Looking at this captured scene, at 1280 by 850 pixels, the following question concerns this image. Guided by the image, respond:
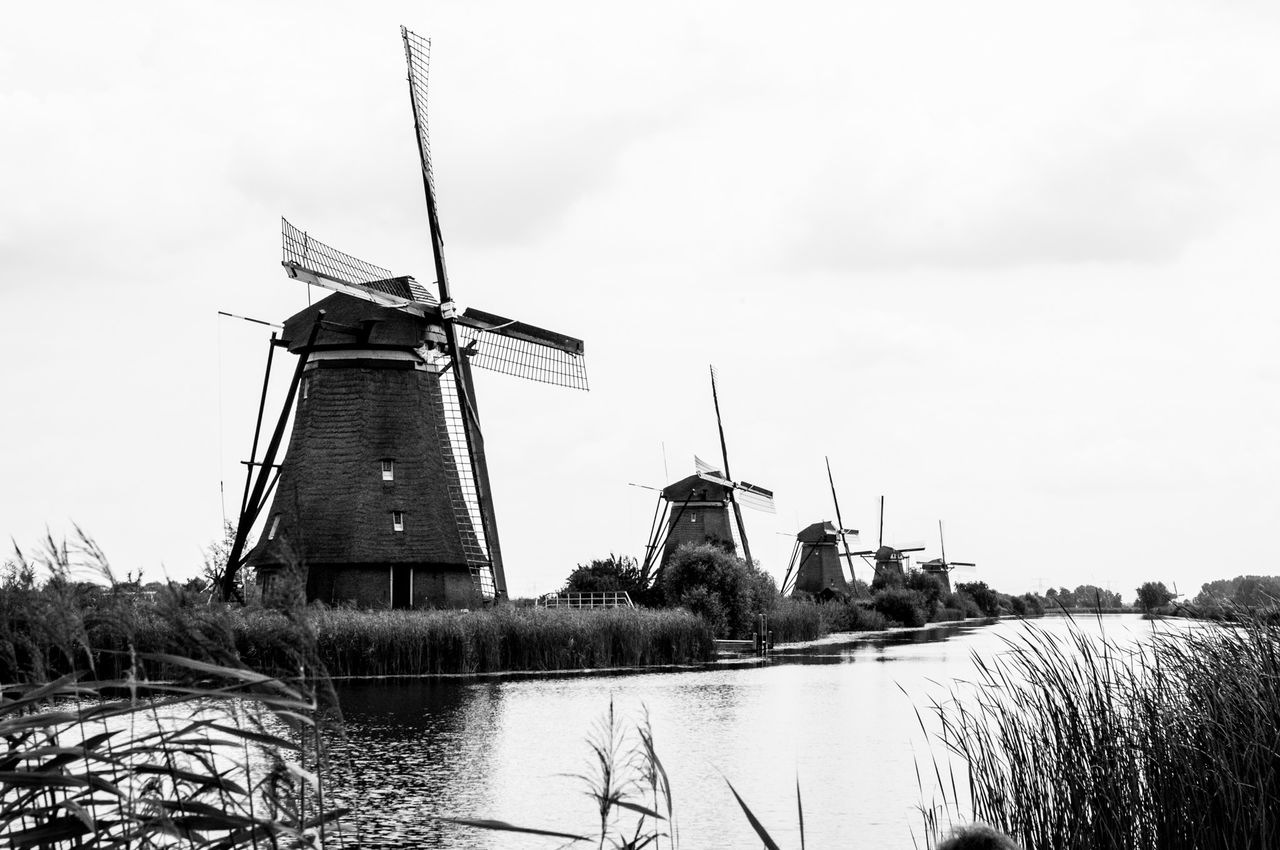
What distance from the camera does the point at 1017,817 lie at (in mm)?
7051

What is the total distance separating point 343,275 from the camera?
2786 cm

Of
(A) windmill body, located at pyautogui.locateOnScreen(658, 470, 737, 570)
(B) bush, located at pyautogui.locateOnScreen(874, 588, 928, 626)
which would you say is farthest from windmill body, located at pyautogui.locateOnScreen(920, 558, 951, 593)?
(A) windmill body, located at pyautogui.locateOnScreen(658, 470, 737, 570)

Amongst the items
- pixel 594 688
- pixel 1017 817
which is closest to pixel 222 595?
pixel 594 688

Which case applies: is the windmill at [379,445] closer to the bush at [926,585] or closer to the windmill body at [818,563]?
the windmill body at [818,563]

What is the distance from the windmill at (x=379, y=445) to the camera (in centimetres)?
2780

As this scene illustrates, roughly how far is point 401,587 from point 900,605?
43.0 m

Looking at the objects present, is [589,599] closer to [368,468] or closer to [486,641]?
[486,641]

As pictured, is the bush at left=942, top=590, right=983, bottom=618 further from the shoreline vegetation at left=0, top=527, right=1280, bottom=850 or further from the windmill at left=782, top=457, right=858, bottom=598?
the shoreline vegetation at left=0, top=527, right=1280, bottom=850

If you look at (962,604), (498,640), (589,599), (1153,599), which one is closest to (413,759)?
(1153,599)

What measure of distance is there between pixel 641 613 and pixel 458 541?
4806 mm

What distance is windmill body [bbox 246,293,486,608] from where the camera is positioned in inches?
1096

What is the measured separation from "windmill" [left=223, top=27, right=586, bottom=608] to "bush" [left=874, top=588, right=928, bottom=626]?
41006 millimetres

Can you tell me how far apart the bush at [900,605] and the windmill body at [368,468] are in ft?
137

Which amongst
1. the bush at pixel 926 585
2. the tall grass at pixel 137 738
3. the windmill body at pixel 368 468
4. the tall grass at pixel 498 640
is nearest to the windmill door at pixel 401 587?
the windmill body at pixel 368 468
